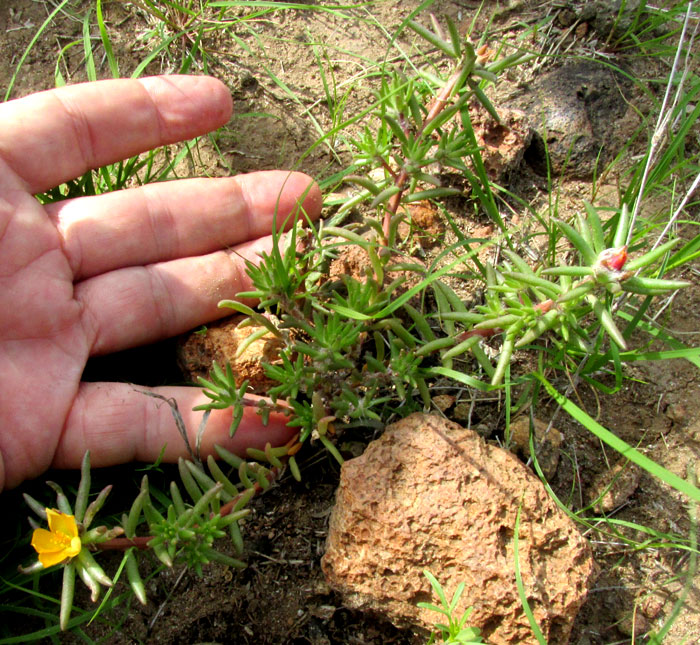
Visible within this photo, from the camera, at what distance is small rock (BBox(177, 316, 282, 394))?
2.64 metres

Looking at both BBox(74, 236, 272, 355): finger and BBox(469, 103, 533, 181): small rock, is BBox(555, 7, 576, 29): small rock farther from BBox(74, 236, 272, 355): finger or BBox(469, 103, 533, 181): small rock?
BBox(74, 236, 272, 355): finger

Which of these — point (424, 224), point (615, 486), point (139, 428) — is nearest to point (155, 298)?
point (139, 428)

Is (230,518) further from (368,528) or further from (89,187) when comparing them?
(89,187)

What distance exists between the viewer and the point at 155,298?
2.70 meters

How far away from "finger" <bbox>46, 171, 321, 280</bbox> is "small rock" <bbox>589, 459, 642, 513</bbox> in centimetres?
177

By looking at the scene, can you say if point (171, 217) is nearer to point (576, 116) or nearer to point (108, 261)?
point (108, 261)

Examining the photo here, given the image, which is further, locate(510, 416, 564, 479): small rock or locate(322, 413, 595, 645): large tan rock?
locate(510, 416, 564, 479): small rock

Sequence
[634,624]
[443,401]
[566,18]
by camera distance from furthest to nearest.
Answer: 1. [566,18]
2. [443,401]
3. [634,624]

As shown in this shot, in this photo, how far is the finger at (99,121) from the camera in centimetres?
262

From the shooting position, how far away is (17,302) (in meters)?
2.45

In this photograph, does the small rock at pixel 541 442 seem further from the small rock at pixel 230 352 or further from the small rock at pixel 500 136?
the small rock at pixel 500 136

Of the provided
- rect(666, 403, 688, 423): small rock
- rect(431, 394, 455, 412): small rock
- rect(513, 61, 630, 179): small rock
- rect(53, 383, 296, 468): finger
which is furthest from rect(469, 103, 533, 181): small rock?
rect(53, 383, 296, 468): finger

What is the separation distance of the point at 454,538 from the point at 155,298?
1.62 meters

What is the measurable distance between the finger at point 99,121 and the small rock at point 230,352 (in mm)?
933
